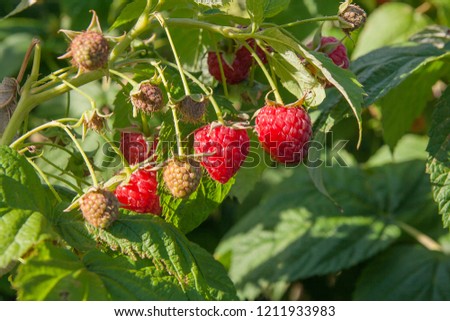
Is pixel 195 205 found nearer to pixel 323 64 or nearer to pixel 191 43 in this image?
pixel 323 64

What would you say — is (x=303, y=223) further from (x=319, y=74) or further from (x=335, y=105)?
(x=319, y=74)

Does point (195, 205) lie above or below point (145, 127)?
below

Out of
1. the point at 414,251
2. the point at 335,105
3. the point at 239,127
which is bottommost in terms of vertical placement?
the point at 414,251

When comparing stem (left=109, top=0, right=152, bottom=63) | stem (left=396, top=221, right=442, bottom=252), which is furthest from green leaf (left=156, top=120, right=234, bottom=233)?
→ stem (left=396, top=221, right=442, bottom=252)

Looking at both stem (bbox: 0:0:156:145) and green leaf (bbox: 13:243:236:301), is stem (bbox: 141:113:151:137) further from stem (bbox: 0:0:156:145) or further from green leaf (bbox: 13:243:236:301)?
green leaf (bbox: 13:243:236:301)

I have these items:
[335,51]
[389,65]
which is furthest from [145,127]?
[389,65]

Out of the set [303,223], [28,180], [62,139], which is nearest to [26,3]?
[62,139]
